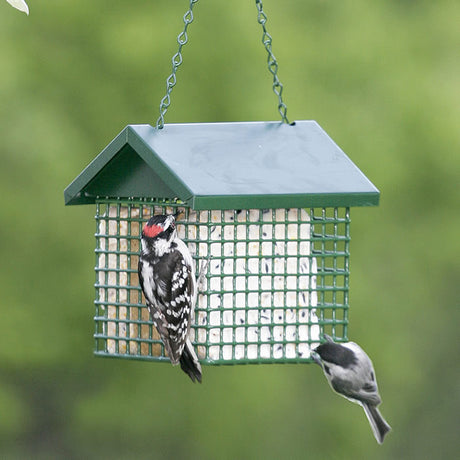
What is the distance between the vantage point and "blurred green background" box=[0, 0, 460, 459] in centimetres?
1054

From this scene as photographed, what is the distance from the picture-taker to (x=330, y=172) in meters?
5.64

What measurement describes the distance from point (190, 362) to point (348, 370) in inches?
27.8

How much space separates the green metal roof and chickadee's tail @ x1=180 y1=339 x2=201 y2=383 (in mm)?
692

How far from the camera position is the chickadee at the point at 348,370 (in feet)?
18.2

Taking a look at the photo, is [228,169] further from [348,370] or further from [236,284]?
[348,370]

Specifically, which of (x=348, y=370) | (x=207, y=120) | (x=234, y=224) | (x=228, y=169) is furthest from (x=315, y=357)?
(x=207, y=120)

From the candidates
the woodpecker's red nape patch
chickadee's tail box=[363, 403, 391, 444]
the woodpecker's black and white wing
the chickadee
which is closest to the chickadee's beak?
the chickadee

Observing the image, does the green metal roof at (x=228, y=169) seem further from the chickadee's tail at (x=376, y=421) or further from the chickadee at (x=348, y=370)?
the chickadee's tail at (x=376, y=421)

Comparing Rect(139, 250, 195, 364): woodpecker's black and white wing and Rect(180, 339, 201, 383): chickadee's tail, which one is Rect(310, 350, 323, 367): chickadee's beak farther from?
Rect(139, 250, 195, 364): woodpecker's black and white wing

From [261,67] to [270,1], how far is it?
2.12 ft

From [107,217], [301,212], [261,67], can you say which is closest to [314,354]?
Answer: [301,212]

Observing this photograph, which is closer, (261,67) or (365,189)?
(365,189)

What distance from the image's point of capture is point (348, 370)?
5578mm

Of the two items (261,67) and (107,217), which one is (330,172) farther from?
(261,67)
